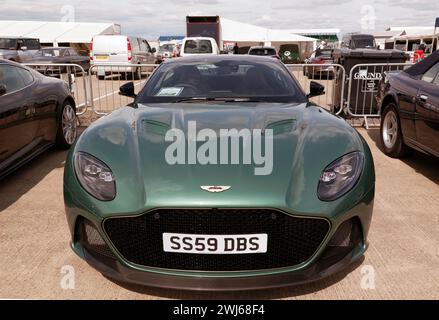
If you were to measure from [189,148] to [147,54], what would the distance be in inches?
794

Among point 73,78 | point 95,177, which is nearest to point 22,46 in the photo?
point 73,78

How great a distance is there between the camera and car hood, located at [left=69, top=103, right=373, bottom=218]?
87.1 inches

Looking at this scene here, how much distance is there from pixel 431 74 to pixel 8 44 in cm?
1899

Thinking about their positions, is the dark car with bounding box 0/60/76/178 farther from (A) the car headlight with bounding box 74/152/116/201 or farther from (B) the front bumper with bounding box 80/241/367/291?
(B) the front bumper with bounding box 80/241/367/291

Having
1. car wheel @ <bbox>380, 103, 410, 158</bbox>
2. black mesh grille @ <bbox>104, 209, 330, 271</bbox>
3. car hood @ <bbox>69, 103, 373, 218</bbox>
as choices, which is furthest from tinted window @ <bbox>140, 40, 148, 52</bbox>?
black mesh grille @ <bbox>104, 209, 330, 271</bbox>

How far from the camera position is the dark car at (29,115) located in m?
4.33

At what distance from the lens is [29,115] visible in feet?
15.7

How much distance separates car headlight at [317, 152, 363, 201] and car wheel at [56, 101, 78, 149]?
14.2 ft

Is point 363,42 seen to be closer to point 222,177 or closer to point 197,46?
point 197,46

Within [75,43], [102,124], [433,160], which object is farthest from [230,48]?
[102,124]

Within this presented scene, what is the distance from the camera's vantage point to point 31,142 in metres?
4.88

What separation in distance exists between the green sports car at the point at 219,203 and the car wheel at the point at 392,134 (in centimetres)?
287

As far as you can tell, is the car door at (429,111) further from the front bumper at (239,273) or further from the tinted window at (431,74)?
the front bumper at (239,273)
